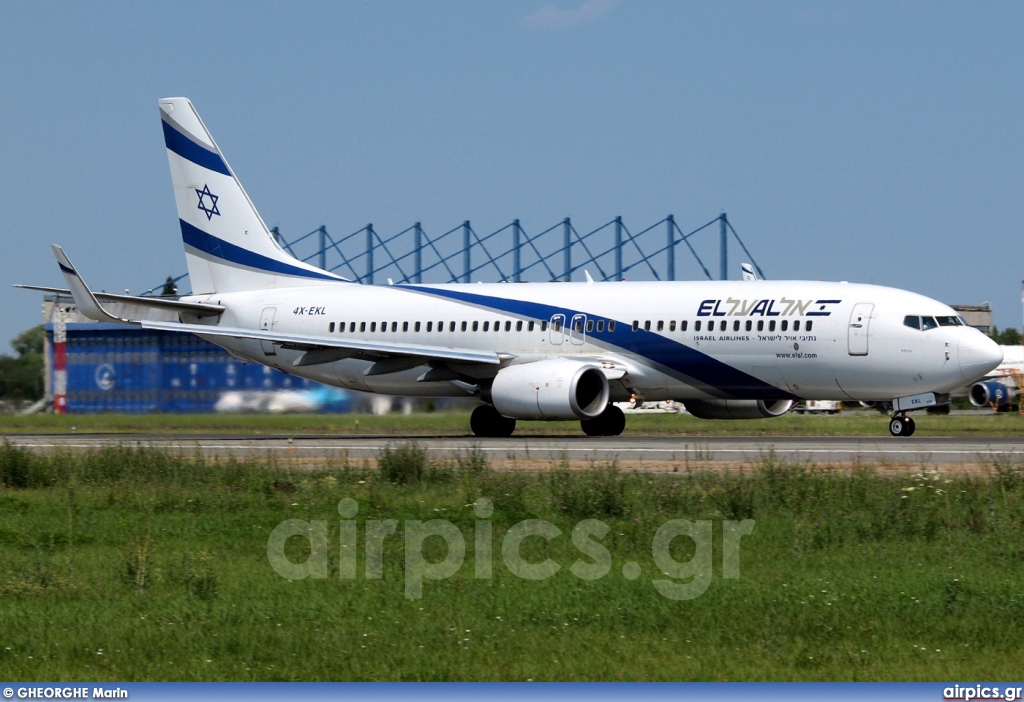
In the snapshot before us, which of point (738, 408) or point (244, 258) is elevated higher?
point (244, 258)

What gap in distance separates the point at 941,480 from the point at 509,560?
7036 millimetres

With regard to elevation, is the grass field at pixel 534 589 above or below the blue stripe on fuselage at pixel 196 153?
below

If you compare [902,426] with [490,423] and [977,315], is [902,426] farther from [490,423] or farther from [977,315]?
[977,315]

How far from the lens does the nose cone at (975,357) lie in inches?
1085

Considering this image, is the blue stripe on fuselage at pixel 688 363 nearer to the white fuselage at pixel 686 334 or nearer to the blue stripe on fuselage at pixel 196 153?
the white fuselage at pixel 686 334

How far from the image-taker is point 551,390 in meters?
29.2

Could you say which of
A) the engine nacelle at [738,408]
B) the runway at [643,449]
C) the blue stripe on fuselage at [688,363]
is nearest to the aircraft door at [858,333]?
the runway at [643,449]

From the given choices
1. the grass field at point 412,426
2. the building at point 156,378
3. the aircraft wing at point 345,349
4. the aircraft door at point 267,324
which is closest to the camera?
the aircraft wing at point 345,349

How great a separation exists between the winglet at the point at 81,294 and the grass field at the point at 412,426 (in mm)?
6672

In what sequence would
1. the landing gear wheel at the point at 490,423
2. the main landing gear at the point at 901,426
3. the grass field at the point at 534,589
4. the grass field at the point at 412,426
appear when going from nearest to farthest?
1. the grass field at the point at 534,589
2. the main landing gear at the point at 901,426
3. the landing gear wheel at the point at 490,423
4. the grass field at the point at 412,426

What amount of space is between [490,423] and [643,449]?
8491 millimetres

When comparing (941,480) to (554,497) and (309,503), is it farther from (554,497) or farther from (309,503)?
(309,503)

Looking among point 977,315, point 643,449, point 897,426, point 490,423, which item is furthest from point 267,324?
point 977,315

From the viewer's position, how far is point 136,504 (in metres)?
16.5
